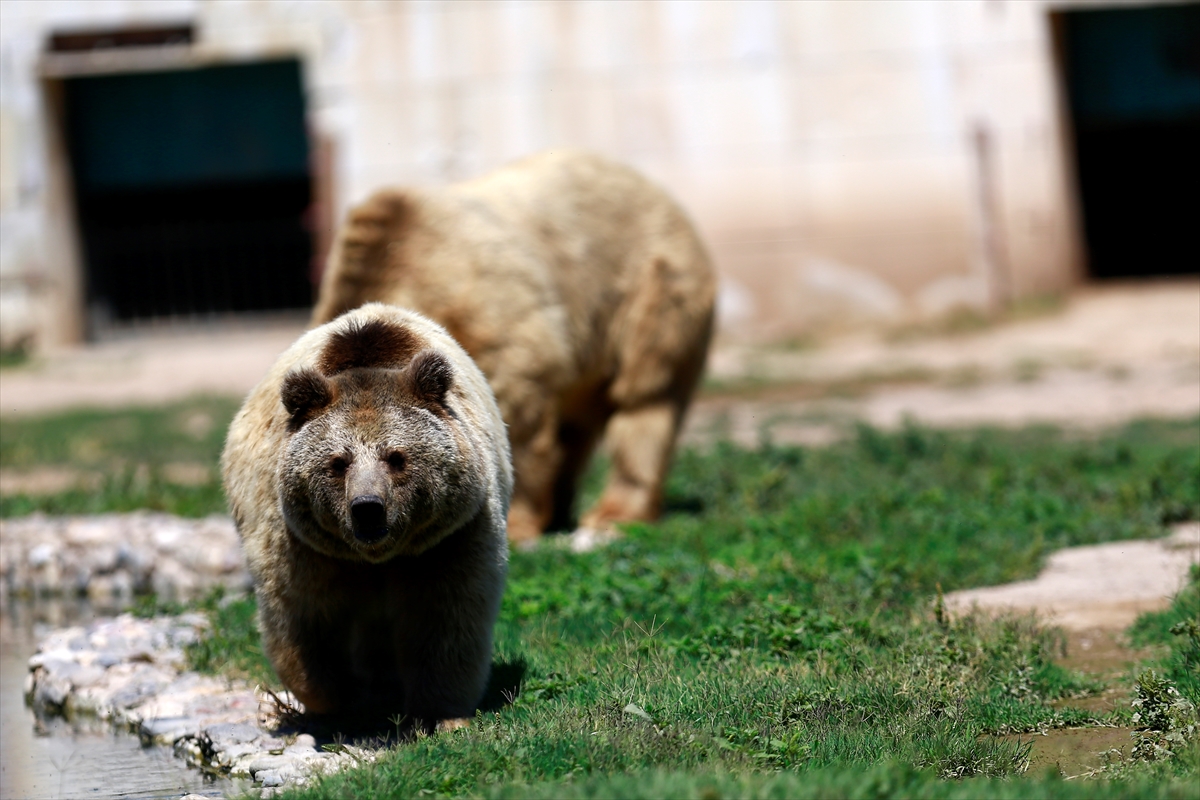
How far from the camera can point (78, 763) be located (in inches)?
242

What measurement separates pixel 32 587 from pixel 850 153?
12.9m

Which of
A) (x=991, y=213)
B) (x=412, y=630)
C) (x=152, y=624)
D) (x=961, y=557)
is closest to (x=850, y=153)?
(x=991, y=213)

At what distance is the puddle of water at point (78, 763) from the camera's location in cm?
567

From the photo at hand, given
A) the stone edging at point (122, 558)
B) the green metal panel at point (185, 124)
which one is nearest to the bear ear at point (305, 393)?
the stone edging at point (122, 558)

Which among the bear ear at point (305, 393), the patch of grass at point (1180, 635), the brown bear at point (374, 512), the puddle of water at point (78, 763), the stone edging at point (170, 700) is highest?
the bear ear at point (305, 393)

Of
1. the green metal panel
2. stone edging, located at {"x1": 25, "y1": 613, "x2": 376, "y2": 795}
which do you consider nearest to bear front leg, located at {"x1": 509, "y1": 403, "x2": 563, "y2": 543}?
stone edging, located at {"x1": 25, "y1": 613, "x2": 376, "y2": 795}

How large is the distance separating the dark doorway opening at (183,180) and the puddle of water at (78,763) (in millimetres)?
16247

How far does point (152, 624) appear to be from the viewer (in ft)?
25.3

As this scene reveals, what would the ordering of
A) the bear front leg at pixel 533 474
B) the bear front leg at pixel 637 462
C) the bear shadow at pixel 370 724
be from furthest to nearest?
the bear front leg at pixel 637 462 < the bear front leg at pixel 533 474 < the bear shadow at pixel 370 724

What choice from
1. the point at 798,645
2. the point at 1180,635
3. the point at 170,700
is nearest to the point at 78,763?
the point at 170,700

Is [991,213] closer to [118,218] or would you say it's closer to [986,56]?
[986,56]

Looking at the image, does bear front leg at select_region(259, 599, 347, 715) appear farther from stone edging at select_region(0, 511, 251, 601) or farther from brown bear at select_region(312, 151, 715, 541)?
stone edging at select_region(0, 511, 251, 601)

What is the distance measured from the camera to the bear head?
509 centimetres

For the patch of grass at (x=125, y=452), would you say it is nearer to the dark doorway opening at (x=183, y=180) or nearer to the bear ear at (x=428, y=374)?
the bear ear at (x=428, y=374)
